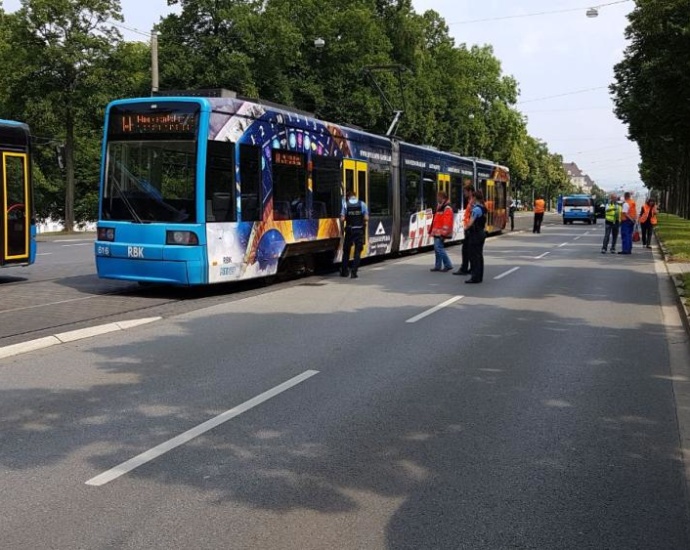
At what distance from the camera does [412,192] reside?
819 inches

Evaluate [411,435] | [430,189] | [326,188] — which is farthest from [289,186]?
[430,189]

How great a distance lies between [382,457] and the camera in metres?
4.60

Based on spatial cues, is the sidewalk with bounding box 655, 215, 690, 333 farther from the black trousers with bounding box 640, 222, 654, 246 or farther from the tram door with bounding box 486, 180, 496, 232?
the tram door with bounding box 486, 180, 496, 232

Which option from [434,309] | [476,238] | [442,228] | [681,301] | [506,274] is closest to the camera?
→ [434,309]

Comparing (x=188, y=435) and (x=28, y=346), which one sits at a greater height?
(x=28, y=346)

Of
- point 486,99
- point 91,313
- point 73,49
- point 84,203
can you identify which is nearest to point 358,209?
point 91,313

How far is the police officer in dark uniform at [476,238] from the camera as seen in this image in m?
13.9

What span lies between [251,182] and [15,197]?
453 cm

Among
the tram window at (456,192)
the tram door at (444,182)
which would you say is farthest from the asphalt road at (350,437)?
the tram window at (456,192)

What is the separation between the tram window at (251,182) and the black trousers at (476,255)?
4.05 m

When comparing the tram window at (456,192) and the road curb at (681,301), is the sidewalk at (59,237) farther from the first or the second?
the road curb at (681,301)

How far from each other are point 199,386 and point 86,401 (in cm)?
90

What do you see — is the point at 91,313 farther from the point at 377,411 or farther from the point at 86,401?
the point at 377,411

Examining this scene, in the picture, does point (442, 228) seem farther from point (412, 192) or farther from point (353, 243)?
point (412, 192)
